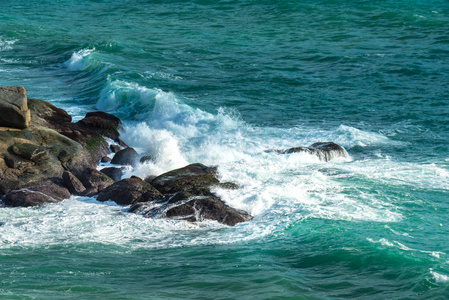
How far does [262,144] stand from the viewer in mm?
18531

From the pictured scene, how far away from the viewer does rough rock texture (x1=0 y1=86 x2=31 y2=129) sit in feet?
49.1

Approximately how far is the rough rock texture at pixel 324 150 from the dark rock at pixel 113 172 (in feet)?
15.5

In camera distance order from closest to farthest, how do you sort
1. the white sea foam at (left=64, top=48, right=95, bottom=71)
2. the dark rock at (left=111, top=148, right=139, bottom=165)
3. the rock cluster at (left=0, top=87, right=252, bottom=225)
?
1. the rock cluster at (left=0, top=87, right=252, bottom=225)
2. the dark rock at (left=111, top=148, right=139, bottom=165)
3. the white sea foam at (left=64, top=48, right=95, bottom=71)

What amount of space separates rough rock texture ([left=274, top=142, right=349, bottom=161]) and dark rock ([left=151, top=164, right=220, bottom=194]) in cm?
325

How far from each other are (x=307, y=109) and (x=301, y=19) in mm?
19032

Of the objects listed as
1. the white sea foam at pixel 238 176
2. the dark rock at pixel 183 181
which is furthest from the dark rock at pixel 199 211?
the dark rock at pixel 183 181

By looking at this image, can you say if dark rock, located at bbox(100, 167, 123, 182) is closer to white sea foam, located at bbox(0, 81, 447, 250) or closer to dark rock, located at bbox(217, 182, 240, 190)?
white sea foam, located at bbox(0, 81, 447, 250)

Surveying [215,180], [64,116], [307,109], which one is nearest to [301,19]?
[307,109]

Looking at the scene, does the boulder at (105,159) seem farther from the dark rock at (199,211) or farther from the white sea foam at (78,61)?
the white sea foam at (78,61)

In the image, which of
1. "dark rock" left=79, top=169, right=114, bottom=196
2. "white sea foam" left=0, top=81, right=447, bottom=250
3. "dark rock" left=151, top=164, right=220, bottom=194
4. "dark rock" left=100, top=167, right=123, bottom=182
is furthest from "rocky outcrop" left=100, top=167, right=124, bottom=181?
"dark rock" left=151, top=164, right=220, bottom=194

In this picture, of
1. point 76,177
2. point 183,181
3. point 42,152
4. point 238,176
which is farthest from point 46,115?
point 238,176

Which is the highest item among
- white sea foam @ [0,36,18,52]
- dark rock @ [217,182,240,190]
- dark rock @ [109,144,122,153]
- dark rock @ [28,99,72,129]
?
dark rock @ [28,99,72,129]

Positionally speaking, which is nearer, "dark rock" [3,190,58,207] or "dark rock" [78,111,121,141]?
"dark rock" [3,190,58,207]

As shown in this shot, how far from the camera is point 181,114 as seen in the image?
21703 mm
